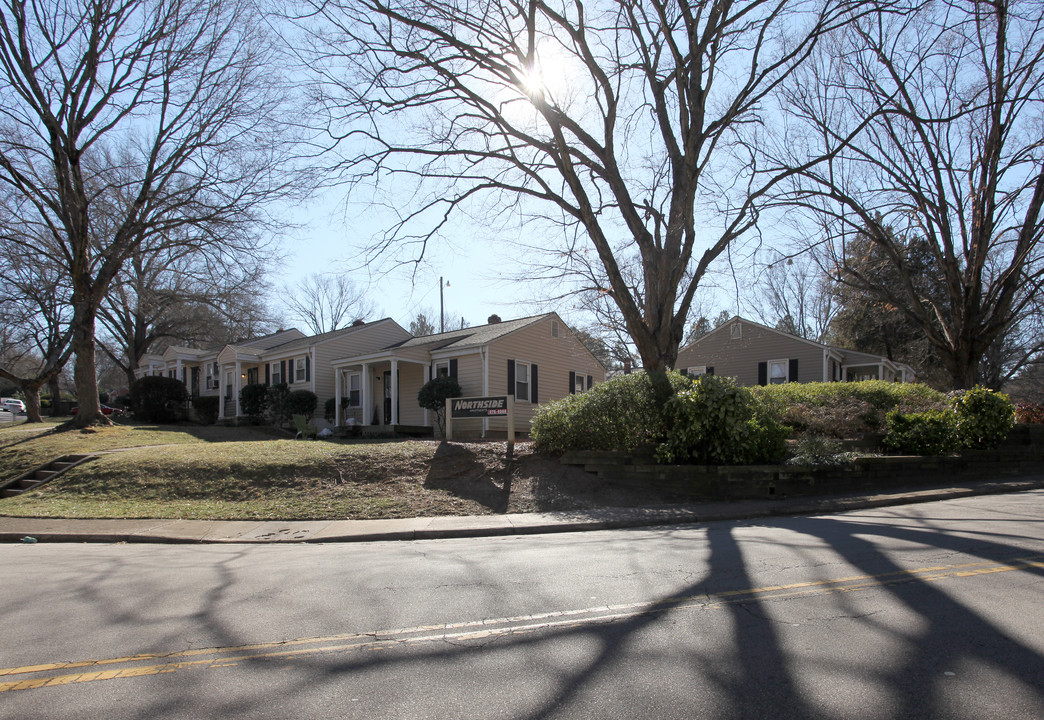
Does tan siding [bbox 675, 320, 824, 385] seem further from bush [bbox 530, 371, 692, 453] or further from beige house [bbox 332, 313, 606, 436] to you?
bush [bbox 530, 371, 692, 453]

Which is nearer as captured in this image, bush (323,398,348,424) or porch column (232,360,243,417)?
bush (323,398,348,424)

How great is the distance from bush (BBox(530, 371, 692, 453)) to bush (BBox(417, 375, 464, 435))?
33.4ft

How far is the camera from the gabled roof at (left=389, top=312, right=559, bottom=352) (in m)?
24.0

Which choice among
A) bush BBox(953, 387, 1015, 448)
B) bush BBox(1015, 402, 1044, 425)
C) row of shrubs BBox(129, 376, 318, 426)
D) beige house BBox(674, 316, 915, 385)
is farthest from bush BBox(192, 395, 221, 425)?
bush BBox(1015, 402, 1044, 425)

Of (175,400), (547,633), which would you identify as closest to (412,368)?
(175,400)

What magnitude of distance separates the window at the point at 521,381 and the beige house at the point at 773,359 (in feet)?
30.3

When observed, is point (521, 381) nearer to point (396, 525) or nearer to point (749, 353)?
point (749, 353)

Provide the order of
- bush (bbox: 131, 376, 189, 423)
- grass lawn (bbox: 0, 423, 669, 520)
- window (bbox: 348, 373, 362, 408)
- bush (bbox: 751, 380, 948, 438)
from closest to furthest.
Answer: grass lawn (bbox: 0, 423, 669, 520), bush (bbox: 751, 380, 948, 438), window (bbox: 348, 373, 362, 408), bush (bbox: 131, 376, 189, 423)

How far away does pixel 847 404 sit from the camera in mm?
17234

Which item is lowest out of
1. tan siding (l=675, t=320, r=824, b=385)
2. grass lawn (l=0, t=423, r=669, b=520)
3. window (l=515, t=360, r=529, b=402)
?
grass lawn (l=0, t=423, r=669, b=520)

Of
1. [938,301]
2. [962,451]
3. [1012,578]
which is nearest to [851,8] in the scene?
[962,451]

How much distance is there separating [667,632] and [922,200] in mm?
22059

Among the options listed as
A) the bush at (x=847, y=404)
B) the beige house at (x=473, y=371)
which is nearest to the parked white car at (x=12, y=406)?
the beige house at (x=473, y=371)

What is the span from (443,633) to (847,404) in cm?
1610
